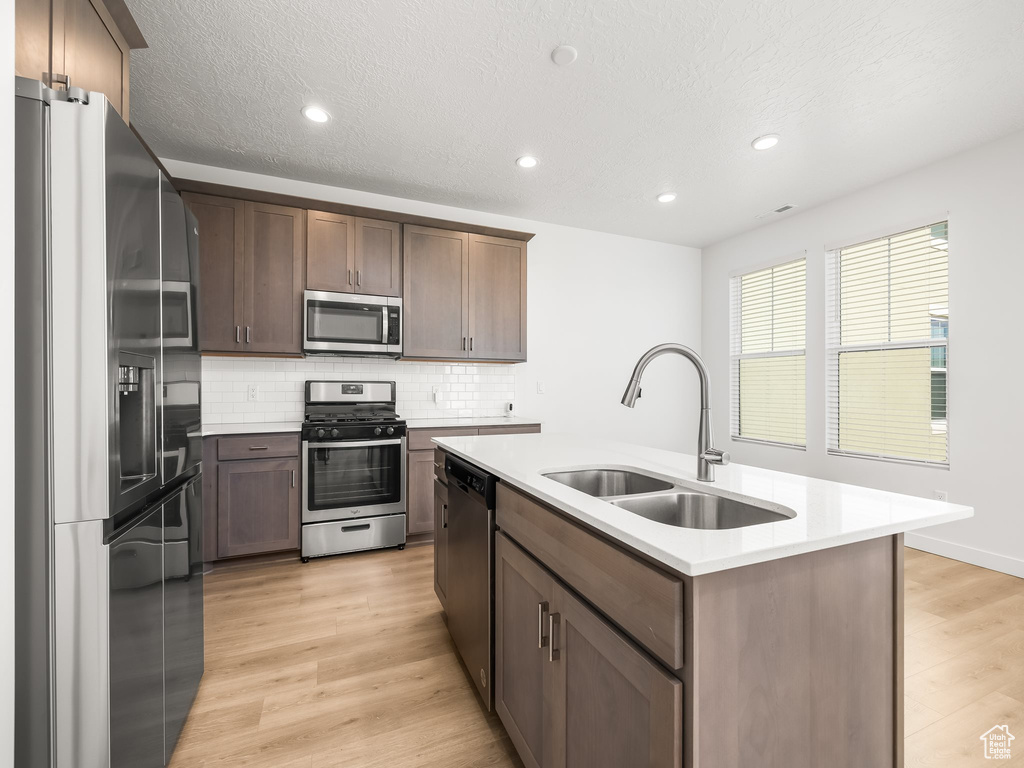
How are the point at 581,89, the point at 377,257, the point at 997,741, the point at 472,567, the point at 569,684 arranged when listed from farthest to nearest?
the point at 377,257 < the point at 581,89 < the point at 472,567 < the point at 997,741 < the point at 569,684

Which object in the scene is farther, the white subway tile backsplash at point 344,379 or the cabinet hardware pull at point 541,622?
the white subway tile backsplash at point 344,379

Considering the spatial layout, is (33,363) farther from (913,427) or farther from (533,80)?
(913,427)

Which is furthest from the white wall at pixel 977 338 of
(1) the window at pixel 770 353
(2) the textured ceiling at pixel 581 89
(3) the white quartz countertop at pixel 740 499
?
(3) the white quartz countertop at pixel 740 499

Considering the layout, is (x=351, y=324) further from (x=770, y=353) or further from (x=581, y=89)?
(x=770, y=353)

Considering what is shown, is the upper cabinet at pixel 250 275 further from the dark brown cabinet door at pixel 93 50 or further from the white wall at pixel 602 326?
the dark brown cabinet door at pixel 93 50

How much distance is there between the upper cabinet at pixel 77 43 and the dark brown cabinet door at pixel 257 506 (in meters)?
2.08

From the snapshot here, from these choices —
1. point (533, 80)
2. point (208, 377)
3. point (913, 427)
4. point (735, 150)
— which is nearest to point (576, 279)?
point (735, 150)

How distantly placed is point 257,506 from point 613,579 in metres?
2.84

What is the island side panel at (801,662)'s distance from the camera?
0.82m

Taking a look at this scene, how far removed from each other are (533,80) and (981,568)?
13.2 feet

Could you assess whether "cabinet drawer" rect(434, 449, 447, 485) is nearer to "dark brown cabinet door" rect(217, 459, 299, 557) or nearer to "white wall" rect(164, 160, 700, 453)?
"dark brown cabinet door" rect(217, 459, 299, 557)

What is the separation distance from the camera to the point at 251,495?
10.1ft

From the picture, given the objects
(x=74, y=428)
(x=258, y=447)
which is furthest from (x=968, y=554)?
(x=258, y=447)

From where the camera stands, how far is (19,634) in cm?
100
